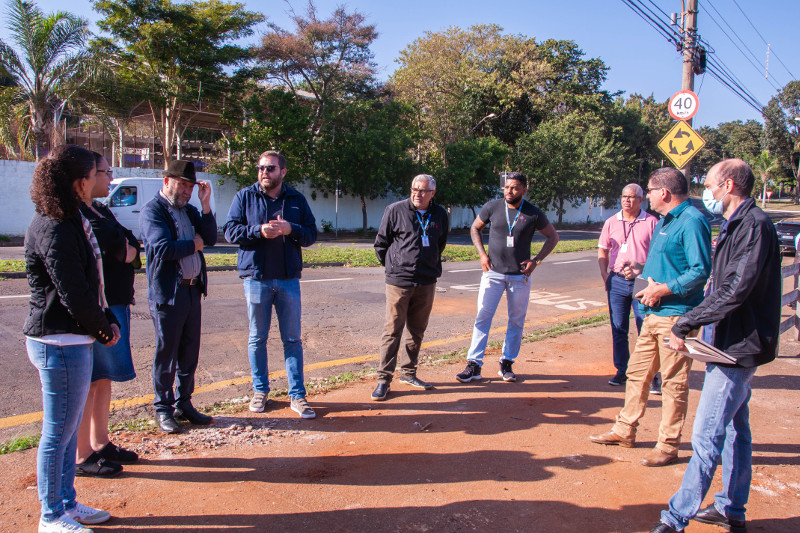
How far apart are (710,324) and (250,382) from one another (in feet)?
12.8

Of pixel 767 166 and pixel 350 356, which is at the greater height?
pixel 767 166

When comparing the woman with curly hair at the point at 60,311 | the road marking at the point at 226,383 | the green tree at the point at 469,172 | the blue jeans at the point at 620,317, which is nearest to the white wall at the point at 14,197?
the green tree at the point at 469,172

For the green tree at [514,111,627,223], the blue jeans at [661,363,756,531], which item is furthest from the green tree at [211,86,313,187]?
the blue jeans at [661,363,756,531]

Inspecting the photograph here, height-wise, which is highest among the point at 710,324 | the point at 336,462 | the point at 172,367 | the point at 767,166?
the point at 767,166

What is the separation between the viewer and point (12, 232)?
19953 mm

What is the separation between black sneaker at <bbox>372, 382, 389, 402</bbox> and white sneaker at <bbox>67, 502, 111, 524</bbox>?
2.37 meters

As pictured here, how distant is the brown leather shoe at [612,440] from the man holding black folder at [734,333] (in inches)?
38.5

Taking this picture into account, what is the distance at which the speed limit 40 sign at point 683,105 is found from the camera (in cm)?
1091

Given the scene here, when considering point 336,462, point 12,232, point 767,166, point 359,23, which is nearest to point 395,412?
point 336,462

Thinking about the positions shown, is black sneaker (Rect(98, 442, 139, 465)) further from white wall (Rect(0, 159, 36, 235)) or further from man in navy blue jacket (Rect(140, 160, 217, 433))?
white wall (Rect(0, 159, 36, 235))

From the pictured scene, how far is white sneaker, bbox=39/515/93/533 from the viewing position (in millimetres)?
2779

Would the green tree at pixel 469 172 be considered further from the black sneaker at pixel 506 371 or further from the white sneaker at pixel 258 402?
the white sneaker at pixel 258 402

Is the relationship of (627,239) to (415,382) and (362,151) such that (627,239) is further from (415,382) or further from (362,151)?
(362,151)

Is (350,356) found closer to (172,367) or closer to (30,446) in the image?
(172,367)
